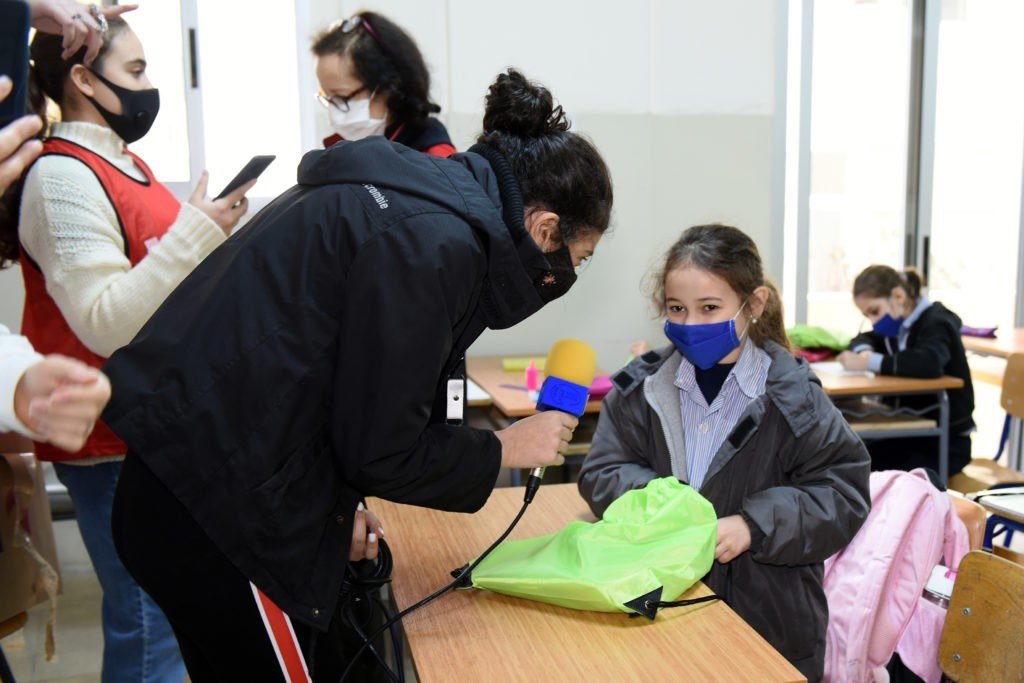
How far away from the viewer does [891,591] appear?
153 cm

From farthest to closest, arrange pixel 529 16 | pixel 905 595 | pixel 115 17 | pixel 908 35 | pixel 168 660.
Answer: pixel 908 35 → pixel 529 16 → pixel 115 17 → pixel 168 660 → pixel 905 595

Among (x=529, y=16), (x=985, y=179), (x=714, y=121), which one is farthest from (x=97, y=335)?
(x=985, y=179)

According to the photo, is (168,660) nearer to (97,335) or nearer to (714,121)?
(97,335)

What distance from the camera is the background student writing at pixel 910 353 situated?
10.9 feet

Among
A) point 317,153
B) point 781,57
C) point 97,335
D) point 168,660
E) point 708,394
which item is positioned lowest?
point 168,660

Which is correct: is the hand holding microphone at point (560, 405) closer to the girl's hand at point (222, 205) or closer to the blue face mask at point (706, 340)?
the blue face mask at point (706, 340)

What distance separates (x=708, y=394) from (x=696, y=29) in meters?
2.91

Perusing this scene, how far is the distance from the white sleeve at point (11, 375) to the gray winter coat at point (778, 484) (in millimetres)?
1048

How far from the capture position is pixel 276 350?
3.45 feet

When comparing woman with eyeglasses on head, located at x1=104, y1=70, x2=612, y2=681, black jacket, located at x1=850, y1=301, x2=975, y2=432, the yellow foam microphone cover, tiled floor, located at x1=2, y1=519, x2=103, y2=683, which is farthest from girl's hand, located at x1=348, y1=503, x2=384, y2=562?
black jacket, located at x1=850, y1=301, x2=975, y2=432

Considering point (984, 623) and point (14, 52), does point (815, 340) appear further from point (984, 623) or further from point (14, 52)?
point (14, 52)

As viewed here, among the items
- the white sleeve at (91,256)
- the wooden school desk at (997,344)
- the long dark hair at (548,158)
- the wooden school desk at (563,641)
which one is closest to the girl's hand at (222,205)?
the white sleeve at (91,256)

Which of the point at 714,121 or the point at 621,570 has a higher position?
the point at 714,121

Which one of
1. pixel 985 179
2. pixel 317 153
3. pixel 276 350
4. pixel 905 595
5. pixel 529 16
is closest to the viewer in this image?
pixel 276 350
